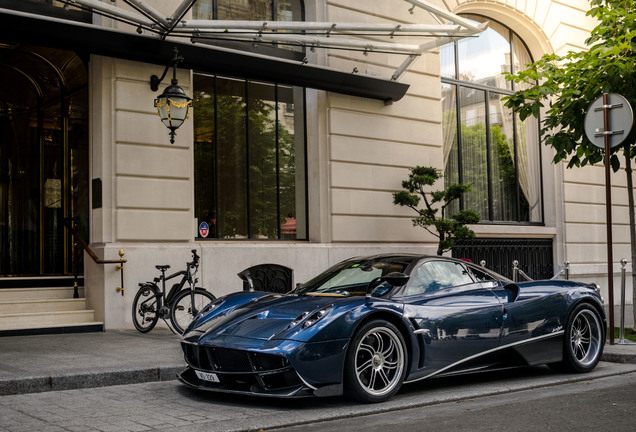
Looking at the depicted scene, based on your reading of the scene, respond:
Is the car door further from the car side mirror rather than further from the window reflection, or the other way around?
the window reflection

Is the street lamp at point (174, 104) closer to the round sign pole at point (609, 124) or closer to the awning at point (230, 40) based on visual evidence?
the awning at point (230, 40)

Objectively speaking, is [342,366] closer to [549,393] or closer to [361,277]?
[361,277]

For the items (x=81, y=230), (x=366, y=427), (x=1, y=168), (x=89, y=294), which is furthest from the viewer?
(x=1, y=168)

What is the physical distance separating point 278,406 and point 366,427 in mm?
984

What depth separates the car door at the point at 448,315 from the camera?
6.52 metres

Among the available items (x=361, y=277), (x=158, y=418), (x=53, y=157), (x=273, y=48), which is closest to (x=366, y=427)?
(x=158, y=418)

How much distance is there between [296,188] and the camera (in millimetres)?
14195

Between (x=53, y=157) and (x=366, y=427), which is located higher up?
(x=53, y=157)

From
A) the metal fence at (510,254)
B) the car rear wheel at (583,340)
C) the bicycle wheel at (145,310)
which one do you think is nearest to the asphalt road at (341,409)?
the car rear wheel at (583,340)

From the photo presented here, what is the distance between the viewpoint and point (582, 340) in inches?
317

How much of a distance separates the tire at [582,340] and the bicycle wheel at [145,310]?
18.9 ft

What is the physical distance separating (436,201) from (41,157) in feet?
25.5

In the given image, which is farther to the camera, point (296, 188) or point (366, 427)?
point (296, 188)

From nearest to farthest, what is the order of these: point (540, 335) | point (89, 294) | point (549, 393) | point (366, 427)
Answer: point (366, 427)
point (549, 393)
point (540, 335)
point (89, 294)
